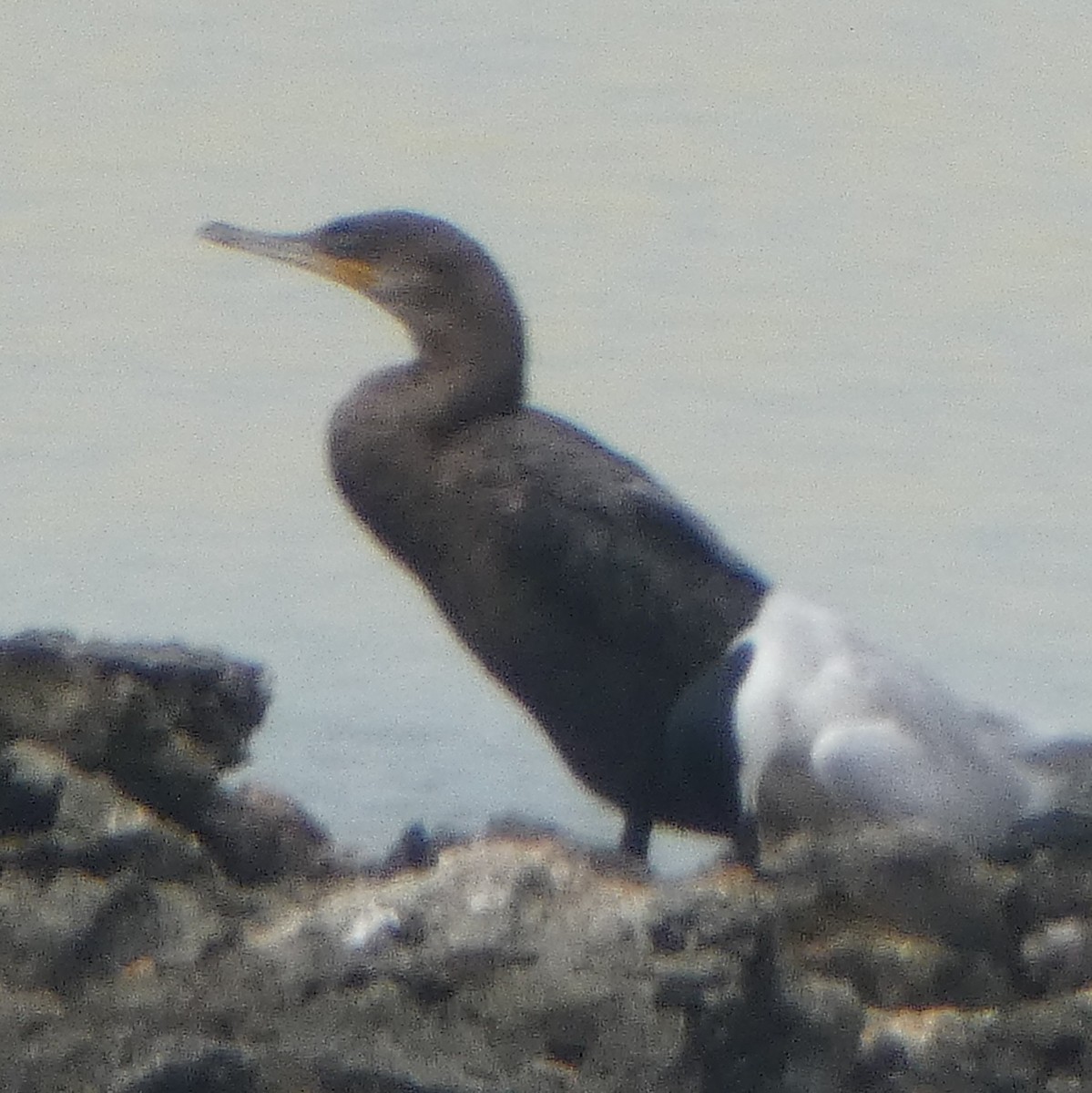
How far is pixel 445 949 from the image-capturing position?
16.1 feet

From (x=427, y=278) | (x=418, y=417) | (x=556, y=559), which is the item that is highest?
(x=427, y=278)

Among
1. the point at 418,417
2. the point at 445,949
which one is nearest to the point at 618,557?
the point at 418,417

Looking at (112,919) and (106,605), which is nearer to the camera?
(112,919)

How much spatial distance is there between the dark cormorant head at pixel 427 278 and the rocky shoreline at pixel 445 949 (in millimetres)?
1578

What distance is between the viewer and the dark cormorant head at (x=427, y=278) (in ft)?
25.2

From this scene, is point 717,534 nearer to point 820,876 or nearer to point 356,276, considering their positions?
point 356,276

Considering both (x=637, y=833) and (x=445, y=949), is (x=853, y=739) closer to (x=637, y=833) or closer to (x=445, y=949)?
(x=637, y=833)

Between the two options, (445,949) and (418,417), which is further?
(418,417)

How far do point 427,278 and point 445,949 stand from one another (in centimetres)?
316

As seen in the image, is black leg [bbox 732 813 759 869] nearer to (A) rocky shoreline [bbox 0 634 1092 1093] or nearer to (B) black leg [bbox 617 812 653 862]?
(B) black leg [bbox 617 812 653 862]

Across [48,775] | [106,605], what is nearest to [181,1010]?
[48,775]

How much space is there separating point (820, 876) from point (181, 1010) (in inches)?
56.0

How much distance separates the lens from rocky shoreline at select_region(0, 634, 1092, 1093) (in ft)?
15.1

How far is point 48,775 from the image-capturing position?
5.80 metres
